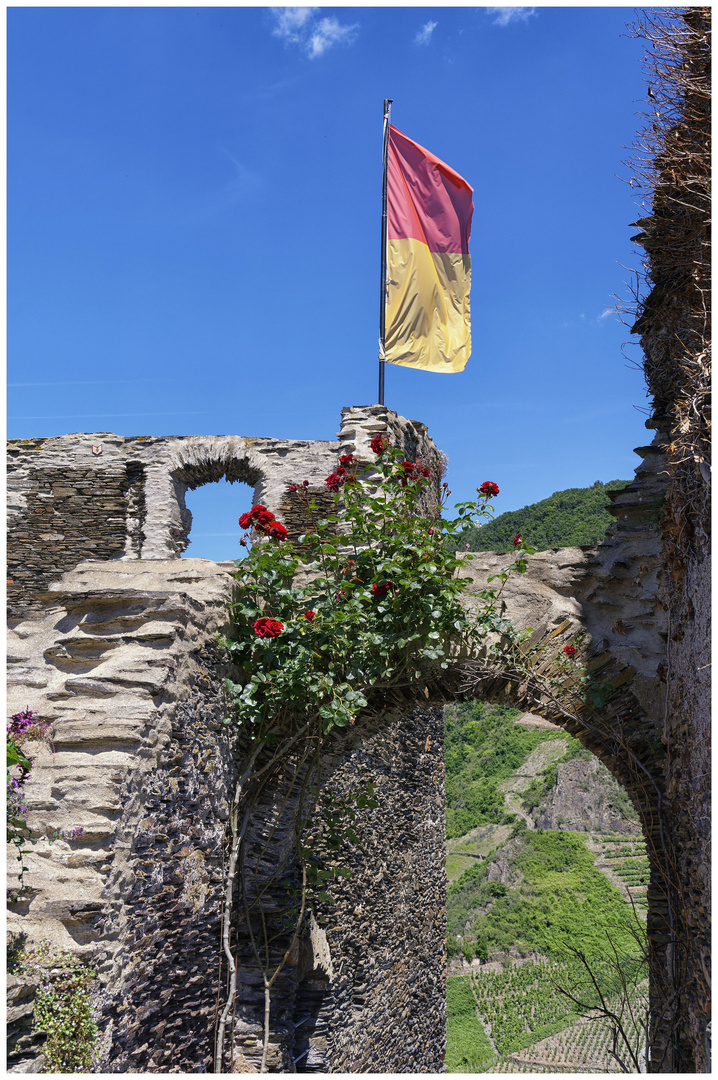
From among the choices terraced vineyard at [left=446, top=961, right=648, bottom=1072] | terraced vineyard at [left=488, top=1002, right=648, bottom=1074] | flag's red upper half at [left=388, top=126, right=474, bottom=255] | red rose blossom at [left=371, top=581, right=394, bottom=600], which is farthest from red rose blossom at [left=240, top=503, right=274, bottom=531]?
terraced vineyard at [left=488, top=1002, right=648, bottom=1074]

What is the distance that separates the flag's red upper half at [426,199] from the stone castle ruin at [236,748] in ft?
6.17

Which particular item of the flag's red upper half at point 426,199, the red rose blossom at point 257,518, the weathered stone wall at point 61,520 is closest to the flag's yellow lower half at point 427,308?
the flag's red upper half at point 426,199

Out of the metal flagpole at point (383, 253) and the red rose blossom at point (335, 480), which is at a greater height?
the metal flagpole at point (383, 253)

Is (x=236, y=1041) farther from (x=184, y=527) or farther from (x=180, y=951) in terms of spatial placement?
(x=184, y=527)

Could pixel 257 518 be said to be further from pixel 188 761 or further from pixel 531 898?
pixel 531 898

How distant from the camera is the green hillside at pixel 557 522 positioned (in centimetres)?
3416

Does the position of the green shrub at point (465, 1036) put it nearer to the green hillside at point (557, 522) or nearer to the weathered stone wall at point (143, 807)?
the weathered stone wall at point (143, 807)

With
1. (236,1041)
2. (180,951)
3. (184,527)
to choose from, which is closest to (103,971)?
(180,951)

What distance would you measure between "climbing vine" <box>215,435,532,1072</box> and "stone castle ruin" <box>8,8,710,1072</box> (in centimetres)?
14

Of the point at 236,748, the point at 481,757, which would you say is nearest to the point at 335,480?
the point at 236,748

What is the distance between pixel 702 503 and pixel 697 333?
868 millimetres

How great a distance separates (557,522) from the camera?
36.2 metres

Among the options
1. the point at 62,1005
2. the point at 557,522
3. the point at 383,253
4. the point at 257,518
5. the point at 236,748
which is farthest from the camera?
the point at 557,522

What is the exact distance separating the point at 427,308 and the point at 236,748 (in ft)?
13.4
